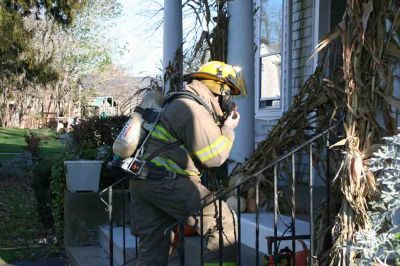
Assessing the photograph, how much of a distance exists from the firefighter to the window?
5377 millimetres

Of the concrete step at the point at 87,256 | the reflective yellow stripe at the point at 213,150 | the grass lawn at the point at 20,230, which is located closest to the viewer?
the reflective yellow stripe at the point at 213,150

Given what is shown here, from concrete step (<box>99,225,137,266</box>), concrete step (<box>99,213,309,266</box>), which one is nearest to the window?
concrete step (<box>99,225,137,266</box>)

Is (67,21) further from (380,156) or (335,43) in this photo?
(380,156)

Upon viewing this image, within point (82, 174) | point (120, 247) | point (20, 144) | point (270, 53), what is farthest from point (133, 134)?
point (20, 144)

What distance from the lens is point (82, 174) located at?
7039 mm

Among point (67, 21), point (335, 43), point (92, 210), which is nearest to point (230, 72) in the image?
point (335, 43)

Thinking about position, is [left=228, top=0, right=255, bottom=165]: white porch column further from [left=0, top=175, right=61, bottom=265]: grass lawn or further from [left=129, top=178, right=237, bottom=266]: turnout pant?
[left=0, top=175, right=61, bottom=265]: grass lawn

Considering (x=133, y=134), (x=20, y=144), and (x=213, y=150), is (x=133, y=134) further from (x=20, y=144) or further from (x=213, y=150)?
(x=20, y=144)

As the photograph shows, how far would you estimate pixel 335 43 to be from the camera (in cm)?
417

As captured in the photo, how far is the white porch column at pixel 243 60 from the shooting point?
22.0 ft

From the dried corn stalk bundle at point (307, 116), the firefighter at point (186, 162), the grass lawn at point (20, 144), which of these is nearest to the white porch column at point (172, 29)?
the dried corn stalk bundle at point (307, 116)

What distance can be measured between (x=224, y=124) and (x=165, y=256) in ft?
3.51

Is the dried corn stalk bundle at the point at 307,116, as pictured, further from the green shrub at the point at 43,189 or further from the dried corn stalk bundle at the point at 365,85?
the green shrub at the point at 43,189

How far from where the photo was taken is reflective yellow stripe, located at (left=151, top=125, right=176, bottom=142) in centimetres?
418
